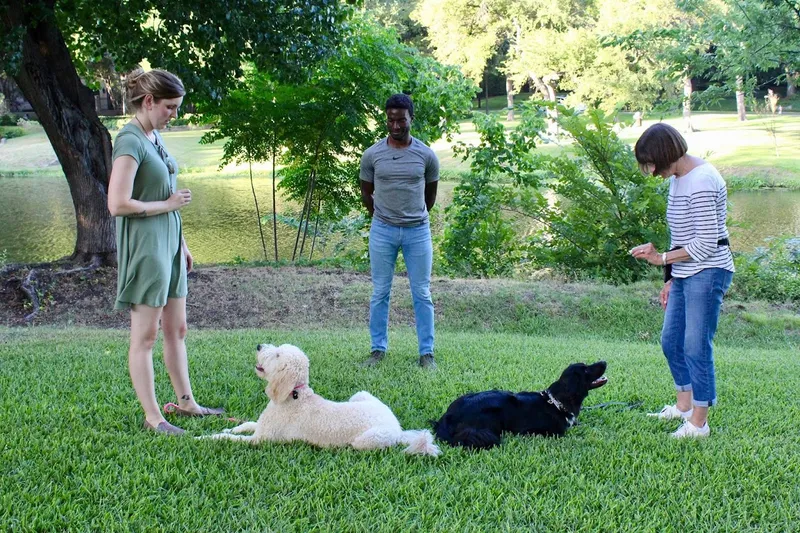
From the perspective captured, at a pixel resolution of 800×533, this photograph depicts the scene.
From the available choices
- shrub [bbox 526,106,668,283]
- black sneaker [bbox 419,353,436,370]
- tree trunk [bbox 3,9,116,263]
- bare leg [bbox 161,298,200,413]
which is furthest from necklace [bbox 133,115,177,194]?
shrub [bbox 526,106,668,283]

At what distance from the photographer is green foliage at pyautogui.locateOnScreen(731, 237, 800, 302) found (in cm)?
991

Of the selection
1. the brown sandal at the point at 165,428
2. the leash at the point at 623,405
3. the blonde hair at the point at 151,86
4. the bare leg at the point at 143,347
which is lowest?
the leash at the point at 623,405

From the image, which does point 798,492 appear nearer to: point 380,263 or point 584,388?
point 584,388

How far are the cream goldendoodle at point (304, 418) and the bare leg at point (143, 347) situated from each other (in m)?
0.49

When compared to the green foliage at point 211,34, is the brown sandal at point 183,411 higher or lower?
lower

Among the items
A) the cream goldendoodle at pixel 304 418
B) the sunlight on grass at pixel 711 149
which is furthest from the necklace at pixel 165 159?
the sunlight on grass at pixel 711 149

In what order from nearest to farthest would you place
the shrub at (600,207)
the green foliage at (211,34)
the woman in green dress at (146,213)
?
the woman in green dress at (146,213) → the green foliage at (211,34) → the shrub at (600,207)

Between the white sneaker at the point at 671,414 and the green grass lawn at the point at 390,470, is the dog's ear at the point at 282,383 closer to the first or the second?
the green grass lawn at the point at 390,470

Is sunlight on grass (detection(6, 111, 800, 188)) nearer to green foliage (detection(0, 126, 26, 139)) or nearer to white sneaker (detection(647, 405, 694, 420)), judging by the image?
green foliage (detection(0, 126, 26, 139))

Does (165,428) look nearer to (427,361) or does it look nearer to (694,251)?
(427,361)

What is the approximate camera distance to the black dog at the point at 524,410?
13.0 feet

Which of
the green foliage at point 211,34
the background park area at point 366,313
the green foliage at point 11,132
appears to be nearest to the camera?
the background park area at point 366,313

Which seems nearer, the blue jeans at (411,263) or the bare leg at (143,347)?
the bare leg at (143,347)

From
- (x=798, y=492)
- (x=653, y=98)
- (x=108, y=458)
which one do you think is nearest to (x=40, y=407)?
(x=108, y=458)
